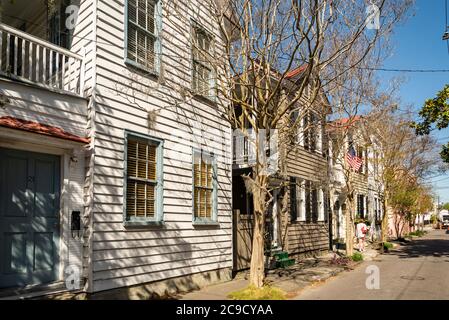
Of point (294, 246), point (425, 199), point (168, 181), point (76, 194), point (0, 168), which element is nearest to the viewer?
point (0, 168)

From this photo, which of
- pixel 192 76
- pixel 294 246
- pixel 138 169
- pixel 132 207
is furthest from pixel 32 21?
pixel 294 246

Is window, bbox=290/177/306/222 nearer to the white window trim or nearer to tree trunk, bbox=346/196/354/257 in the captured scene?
tree trunk, bbox=346/196/354/257

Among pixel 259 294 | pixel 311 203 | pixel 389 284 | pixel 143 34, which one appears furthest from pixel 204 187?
pixel 311 203

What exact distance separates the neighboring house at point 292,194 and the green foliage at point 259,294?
3484mm

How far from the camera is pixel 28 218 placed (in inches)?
281

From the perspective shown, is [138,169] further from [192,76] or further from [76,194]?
[192,76]

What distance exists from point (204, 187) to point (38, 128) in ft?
17.3

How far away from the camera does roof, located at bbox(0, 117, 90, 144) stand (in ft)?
21.0

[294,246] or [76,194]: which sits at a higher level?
[76,194]

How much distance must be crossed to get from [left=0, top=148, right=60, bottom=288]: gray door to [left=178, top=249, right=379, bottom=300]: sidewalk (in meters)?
3.24

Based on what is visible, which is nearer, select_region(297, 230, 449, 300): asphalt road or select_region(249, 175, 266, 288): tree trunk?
select_region(249, 175, 266, 288): tree trunk

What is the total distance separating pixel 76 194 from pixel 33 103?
1.83 meters

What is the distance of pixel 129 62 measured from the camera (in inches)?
354

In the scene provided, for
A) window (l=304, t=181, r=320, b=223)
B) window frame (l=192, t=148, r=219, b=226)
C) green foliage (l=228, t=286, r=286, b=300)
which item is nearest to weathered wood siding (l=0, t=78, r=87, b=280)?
green foliage (l=228, t=286, r=286, b=300)
